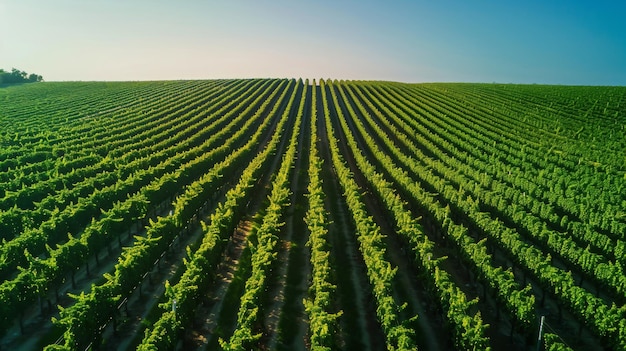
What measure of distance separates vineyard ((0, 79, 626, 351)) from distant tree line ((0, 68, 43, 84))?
8849 cm

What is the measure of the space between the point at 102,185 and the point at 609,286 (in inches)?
1497

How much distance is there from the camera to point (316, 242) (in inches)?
1117

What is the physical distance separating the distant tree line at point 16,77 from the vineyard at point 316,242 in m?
88.5

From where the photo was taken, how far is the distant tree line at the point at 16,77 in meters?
142

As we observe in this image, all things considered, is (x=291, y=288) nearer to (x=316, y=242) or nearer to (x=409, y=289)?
(x=316, y=242)

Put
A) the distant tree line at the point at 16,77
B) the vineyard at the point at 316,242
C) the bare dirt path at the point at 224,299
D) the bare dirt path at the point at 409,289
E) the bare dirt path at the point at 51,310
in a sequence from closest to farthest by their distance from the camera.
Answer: the vineyard at the point at 316,242, the bare dirt path at the point at 51,310, the bare dirt path at the point at 224,299, the bare dirt path at the point at 409,289, the distant tree line at the point at 16,77

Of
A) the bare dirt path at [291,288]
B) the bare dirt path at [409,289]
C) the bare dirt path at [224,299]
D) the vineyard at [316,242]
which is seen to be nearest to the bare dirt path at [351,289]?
the vineyard at [316,242]

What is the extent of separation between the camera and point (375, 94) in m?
117

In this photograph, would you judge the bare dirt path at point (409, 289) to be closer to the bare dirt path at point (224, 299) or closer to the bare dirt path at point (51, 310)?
the bare dirt path at point (224, 299)

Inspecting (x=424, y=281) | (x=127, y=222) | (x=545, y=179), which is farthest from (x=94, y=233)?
(x=545, y=179)

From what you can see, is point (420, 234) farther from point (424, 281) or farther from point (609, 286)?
point (609, 286)

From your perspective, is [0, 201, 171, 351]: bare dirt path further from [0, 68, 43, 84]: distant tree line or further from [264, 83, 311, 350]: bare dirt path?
[0, 68, 43, 84]: distant tree line

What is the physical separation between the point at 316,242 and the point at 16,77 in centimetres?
15153

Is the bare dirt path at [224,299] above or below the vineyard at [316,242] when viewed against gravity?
below
